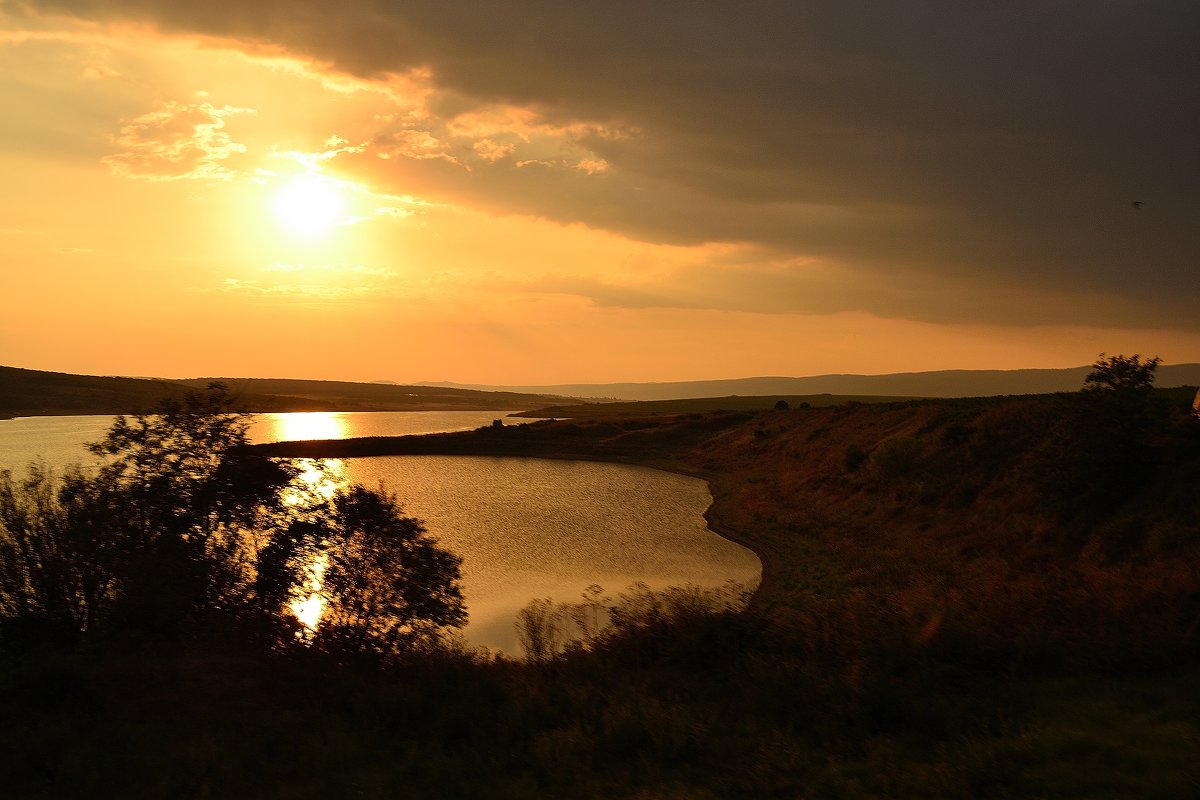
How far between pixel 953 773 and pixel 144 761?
10485 mm

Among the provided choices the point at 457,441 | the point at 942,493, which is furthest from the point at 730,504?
the point at 457,441

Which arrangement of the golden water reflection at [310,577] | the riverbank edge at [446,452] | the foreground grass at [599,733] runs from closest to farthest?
the foreground grass at [599,733] < the golden water reflection at [310,577] < the riverbank edge at [446,452]

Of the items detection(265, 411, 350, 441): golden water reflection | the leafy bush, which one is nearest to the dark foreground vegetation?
the leafy bush

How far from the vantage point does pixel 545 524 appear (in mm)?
43094

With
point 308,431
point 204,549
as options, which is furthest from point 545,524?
point 308,431

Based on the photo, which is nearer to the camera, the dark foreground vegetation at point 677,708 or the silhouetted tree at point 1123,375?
the dark foreground vegetation at point 677,708

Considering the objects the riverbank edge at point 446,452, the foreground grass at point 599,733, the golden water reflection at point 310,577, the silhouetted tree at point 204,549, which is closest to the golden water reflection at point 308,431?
the riverbank edge at point 446,452

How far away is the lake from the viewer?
96.9 feet

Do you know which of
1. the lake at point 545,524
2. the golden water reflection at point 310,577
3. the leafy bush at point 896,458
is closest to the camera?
the golden water reflection at point 310,577

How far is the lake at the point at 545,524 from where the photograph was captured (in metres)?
29.5

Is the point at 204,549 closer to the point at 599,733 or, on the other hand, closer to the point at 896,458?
the point at 599,733

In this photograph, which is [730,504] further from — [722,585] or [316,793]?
[316,793]

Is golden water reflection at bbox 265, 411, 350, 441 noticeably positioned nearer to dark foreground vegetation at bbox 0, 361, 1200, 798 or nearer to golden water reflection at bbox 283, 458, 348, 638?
golden water reflection at bbox 283, 458, 348, 638

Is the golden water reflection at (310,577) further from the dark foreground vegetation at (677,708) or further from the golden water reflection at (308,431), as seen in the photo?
the golden water reflection at (308,431)
